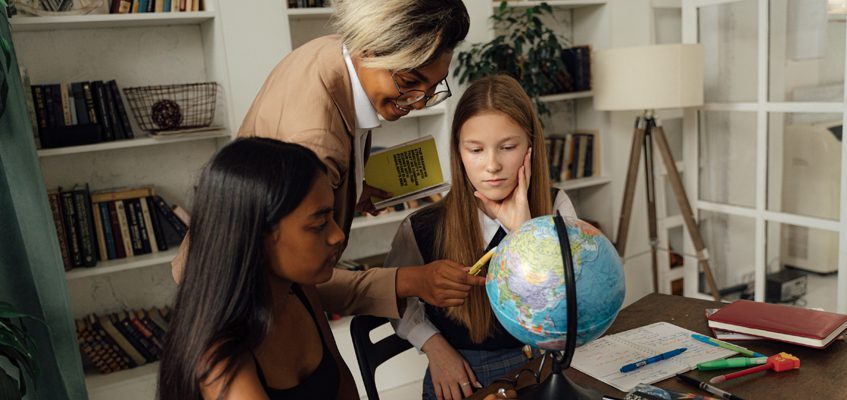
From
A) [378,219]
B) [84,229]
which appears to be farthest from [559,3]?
[84,229]

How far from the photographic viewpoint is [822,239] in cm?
262

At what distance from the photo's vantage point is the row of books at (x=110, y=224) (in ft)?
7.89

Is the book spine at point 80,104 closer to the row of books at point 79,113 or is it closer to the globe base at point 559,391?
the row of books at point 79,113

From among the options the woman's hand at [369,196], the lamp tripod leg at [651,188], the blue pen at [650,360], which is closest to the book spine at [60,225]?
the woman's hand at [369,196]

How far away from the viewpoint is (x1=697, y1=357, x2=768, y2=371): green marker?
1.17 m

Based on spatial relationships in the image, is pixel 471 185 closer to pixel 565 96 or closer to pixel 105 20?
pixel 105 20

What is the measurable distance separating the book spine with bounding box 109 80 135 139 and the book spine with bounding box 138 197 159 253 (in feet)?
0.90

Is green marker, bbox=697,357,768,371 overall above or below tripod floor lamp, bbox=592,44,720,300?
below

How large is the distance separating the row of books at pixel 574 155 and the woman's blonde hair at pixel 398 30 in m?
2.29

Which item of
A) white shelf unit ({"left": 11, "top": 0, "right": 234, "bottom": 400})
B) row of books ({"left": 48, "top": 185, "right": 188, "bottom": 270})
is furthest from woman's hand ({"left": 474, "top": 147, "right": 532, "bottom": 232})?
row of books ({"left": 48, "top": 185, "right": 188, "bottom": 270})

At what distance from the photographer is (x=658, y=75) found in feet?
9.13

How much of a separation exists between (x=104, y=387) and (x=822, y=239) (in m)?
2.97

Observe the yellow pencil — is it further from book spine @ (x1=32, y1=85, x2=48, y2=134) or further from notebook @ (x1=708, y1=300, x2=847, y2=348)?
book spine @ (x1=32, y1=85, x2=48, y2=134)

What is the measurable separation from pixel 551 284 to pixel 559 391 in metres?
0.21
